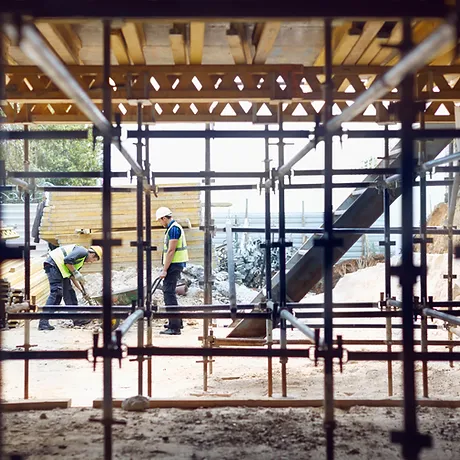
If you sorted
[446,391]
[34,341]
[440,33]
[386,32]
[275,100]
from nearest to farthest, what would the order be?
[440,33] → [386,32] → [275,100] → [446,391] → [34,341]

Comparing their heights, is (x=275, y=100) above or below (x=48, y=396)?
above

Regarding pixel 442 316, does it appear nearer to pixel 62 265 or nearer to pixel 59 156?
pixel 62 265

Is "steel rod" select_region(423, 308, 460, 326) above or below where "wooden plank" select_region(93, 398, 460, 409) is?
above

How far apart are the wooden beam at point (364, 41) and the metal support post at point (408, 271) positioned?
2.63 metres

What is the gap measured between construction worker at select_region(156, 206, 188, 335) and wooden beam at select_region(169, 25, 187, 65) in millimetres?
4709

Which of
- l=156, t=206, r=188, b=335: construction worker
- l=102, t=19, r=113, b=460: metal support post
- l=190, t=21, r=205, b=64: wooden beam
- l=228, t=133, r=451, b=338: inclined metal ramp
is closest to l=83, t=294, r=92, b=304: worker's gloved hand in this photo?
l=156, t=206, r=188, b=335: construction worker

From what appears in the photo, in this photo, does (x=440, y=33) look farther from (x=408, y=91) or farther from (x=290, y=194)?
(x=290, y=194)

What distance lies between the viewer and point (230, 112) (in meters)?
7.76

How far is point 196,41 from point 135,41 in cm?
55

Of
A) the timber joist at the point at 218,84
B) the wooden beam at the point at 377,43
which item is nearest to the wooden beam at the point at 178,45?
the timber joist at the point at 218,84

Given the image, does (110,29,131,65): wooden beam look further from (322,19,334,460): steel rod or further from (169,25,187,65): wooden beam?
(322,19,334,460): steel rod

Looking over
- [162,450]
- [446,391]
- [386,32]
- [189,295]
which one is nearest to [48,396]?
[162,450]

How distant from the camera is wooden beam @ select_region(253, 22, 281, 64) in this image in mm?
5070

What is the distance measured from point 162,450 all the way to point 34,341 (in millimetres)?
8323
